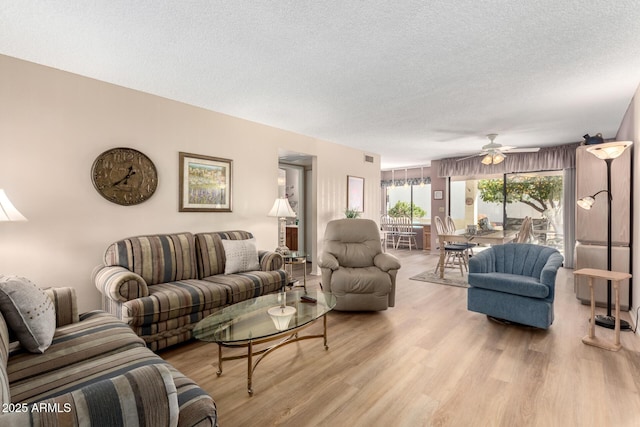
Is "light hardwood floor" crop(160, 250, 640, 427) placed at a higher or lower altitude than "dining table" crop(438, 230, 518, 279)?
lower

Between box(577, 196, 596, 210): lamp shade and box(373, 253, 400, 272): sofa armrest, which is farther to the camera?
box(373, 253, 400, 272): sofa armrest

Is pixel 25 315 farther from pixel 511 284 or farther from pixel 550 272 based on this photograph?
pixel 550 272

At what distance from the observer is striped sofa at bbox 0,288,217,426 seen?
0.84 metres

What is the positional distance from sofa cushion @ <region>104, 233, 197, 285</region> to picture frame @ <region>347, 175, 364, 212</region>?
11.1 ft

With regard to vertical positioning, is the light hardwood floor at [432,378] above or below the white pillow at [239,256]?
below

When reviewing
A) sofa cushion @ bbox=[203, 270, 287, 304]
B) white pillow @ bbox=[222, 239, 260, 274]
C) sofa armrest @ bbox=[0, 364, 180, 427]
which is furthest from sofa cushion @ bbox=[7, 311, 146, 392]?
white pillow @ bbox=[222, 239, 260, 274]

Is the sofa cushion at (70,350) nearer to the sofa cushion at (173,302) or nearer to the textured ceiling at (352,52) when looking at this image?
the sofa cushion at (173,302)

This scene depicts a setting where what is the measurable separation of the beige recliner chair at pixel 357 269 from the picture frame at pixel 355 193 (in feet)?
6.90

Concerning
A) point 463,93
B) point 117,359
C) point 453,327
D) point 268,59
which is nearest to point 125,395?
point 117,359

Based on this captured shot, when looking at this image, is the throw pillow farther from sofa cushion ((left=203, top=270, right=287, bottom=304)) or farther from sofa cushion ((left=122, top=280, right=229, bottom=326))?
sofa cushion ((left=203, top=270, right=287, bottom=304))

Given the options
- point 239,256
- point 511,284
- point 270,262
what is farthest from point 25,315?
point 511,284

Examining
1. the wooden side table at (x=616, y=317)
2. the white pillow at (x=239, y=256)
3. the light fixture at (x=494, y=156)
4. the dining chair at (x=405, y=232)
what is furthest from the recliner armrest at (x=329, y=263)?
the dining chair at (x=405, y=232)

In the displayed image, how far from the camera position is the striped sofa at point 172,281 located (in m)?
2.45

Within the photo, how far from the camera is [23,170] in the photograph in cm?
257
